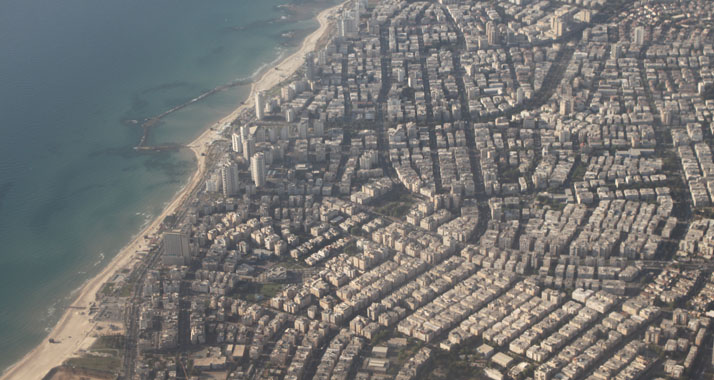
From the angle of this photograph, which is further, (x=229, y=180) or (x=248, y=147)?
(x=248, y=147)

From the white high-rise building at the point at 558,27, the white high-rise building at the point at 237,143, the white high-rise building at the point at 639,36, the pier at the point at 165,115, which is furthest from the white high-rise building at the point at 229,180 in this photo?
the white high-rise building at the point at 639,36

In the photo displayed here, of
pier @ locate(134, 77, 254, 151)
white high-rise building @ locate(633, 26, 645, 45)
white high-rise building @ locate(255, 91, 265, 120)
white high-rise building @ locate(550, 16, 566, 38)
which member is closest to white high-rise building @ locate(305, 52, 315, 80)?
pier @ locate(134, 77, 254, 151)

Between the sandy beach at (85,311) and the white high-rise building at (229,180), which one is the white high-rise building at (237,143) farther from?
the white high-rise building at (229,180)

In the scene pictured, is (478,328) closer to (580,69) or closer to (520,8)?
(580,69)

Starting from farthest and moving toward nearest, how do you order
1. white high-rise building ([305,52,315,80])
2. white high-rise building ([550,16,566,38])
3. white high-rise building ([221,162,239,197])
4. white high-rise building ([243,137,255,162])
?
white high-rise building ([550,16,566,38]) < white high-rise building ([305,52,315,80]) < white high-rise building ([243,137,255,162]) < white high-rise building ([221,162,239,197])

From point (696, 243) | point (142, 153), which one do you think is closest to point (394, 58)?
point (142, 153)

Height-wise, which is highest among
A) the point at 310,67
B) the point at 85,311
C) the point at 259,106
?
the point at 310,67

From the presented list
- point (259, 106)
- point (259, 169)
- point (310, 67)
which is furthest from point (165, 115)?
point (259, 169)

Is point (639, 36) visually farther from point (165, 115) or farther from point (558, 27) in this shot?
point (165, 115)

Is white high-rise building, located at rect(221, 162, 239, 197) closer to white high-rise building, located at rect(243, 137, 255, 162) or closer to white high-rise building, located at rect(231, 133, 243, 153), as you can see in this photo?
white high-rise building, located at rect(243, 137, 255, 162)
